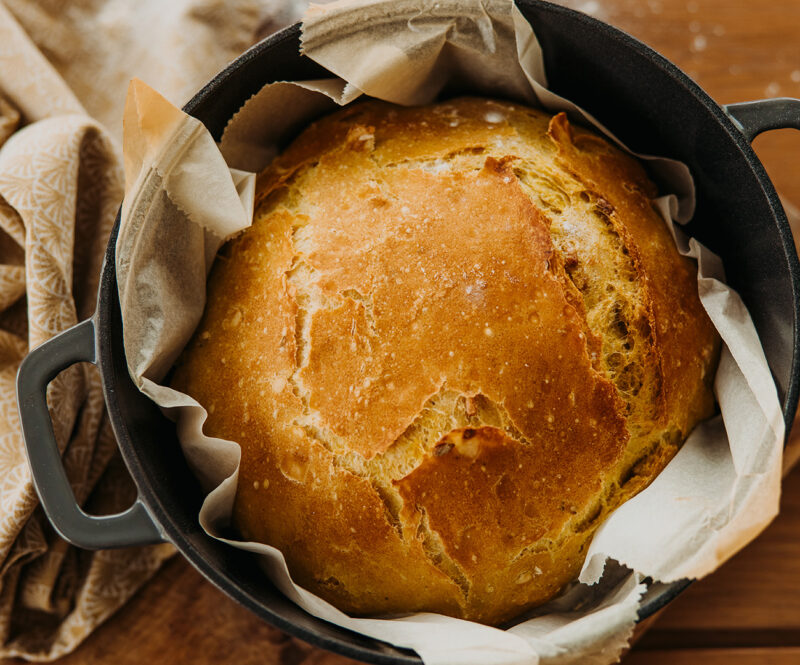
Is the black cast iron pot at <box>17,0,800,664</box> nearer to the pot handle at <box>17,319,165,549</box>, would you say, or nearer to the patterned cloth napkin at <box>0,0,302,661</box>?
the pot handle at <box>17,319,165,549</box>

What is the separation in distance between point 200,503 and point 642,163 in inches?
30.6

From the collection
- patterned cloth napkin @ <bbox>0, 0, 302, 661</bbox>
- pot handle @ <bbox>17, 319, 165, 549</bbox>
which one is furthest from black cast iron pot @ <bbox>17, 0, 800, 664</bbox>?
patterned cloth napkin @ <bbox>0, 0, 302, 661</bbox>

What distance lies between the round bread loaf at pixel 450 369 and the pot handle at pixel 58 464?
0.14 m

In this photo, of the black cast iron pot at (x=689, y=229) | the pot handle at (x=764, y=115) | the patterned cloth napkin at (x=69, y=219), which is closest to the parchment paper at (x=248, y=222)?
the black cast iron pot at (x=689, y=229)

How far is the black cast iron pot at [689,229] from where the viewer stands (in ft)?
2.84

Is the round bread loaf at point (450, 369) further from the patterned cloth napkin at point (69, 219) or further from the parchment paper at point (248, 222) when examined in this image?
the patterned cloth napkin at point (69, 219)

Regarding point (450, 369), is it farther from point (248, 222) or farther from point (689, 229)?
point (689, 229)

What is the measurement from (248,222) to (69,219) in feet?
1.16

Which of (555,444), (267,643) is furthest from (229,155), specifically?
(267,643)

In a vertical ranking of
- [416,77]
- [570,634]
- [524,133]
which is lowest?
[570,634]

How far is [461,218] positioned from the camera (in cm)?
90

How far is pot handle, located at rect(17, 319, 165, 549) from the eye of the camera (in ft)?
2.86

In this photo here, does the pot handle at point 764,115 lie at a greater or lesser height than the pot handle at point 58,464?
lesser

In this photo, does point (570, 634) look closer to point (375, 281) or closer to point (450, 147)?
point (375, 281)
